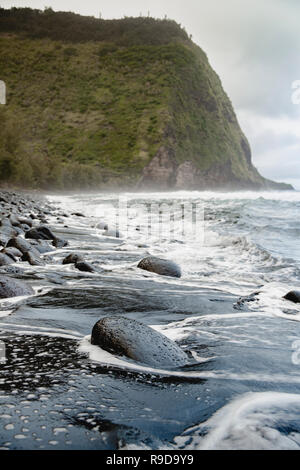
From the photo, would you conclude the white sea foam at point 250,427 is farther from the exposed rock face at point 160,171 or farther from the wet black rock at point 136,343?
the exposed rock face at point 160,171

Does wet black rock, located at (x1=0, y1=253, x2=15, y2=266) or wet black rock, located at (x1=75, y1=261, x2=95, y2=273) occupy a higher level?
wet black rock, located at (x1=0, y1=253, x2=15, y2=266)

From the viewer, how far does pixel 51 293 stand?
3.69m

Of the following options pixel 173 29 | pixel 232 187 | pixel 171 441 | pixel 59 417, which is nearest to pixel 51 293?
pixel 59 417

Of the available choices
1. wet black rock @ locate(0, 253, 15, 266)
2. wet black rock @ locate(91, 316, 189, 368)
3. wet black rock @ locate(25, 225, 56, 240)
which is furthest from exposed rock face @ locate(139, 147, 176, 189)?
wet black rock @ locate(91, 316, 189, 368)

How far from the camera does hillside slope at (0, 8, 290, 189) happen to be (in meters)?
64.7

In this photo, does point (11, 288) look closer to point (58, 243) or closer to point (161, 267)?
point (161, 267)

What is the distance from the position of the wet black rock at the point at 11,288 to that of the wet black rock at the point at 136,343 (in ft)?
3.99

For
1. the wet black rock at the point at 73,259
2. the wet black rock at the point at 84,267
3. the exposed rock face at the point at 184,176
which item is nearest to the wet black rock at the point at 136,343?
the wet black rock at the point at 84,267

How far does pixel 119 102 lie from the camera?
7506 centimetres

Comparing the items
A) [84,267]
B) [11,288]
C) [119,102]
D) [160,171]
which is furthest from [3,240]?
[119,102]

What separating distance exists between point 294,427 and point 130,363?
89 cm

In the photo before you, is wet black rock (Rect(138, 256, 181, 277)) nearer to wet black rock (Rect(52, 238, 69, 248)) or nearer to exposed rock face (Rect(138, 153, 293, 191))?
wet black rock (Rect(52, 238, 69, 248))
